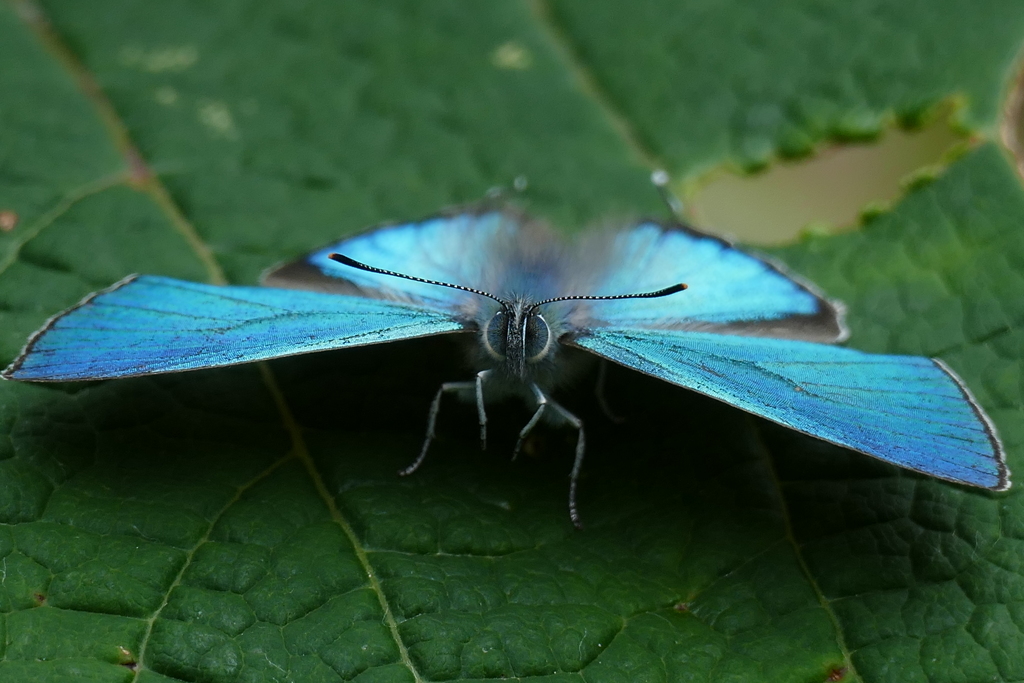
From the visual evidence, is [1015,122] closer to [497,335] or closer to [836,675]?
[497,335]

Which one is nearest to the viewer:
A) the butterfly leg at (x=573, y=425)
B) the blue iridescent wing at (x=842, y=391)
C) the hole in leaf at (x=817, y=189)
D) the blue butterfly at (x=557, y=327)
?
the blue iridescent wing at (x=842, y=391)

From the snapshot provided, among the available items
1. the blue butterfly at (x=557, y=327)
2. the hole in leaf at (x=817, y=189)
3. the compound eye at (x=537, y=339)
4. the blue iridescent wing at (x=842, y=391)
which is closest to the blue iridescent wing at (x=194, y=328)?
the blue butterfly at (x=557, y=327)

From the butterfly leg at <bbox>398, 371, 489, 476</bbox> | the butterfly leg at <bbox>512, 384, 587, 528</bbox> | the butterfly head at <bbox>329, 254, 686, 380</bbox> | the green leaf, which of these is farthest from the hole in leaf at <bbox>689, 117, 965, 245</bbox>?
the butterfly leg at <bbox>398, 371, 489, 476</bbox>

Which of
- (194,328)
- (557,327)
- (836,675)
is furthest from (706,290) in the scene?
(194,328)

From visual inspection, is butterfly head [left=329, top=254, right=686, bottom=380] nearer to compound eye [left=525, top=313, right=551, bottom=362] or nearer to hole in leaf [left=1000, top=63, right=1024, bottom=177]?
compound eye [left=525, top=313, right=551, bottom=362]

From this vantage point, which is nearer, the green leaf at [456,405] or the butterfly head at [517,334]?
the green leaf at [456,405]

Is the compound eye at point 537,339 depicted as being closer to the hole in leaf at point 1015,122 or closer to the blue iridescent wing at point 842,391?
the blue iridescent wing at point 842,391
